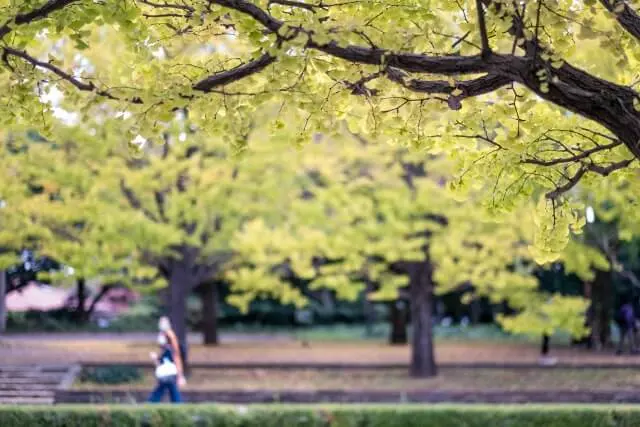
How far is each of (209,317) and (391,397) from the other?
17.4 metres

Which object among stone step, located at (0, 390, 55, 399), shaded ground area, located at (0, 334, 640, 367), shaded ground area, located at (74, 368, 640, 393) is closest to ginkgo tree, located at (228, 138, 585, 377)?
shaded ground area, located at (74, 368, 640, 393)

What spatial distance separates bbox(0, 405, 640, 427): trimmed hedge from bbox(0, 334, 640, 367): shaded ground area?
968 cm

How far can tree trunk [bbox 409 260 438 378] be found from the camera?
20.0 meters

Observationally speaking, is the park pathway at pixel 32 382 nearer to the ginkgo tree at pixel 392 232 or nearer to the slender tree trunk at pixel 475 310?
the ginkgo tree at pixel 392 232

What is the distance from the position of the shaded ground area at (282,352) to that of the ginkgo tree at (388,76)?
15073mm

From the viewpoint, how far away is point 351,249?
60.5 feet

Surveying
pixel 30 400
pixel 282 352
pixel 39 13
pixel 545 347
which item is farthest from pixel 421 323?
pixel 39 13

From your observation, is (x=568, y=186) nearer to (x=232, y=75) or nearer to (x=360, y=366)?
(x=232, y=75)

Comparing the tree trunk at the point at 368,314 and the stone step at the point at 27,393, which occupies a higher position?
the tree trunk at the point at 368,314

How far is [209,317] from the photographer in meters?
32.1

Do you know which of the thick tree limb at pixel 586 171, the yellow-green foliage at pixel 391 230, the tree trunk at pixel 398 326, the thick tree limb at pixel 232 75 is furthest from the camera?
the tree trunk at pixel 398 326


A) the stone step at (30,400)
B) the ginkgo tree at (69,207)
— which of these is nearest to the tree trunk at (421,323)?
the ginkgo tree at (69,207)

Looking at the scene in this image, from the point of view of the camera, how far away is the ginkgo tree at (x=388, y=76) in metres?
5.01

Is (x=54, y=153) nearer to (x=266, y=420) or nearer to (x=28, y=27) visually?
(x=266, y=420)
